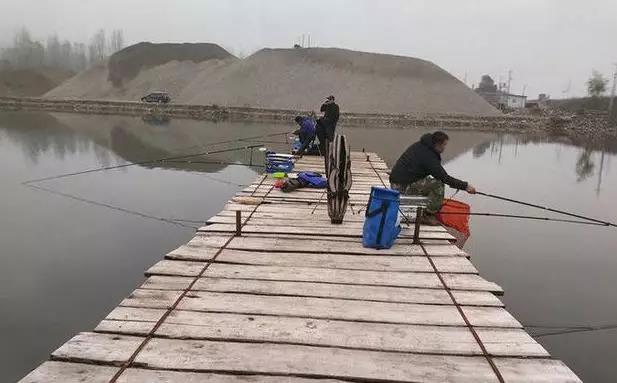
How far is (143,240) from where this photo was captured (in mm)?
8984

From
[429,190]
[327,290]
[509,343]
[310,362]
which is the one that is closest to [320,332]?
[310,362]

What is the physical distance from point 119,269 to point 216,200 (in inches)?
205

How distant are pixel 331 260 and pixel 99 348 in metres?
2.94

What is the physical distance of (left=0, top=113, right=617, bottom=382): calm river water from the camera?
5.88 meters

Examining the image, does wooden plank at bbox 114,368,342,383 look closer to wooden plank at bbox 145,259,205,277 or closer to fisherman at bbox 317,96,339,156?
wooden plank at bbox 145,259,205,277

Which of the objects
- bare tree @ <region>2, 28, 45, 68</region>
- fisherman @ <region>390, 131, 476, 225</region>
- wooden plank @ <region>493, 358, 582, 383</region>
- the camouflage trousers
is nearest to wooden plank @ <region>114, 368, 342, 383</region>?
wooden plank @ <region>493, 358, 582, 383</region>

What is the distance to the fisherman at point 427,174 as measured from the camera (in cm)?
Answer: 695

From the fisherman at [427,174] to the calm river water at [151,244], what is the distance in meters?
1.71

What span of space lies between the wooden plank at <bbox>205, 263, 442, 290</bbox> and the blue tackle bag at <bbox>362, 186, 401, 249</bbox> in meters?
0.84

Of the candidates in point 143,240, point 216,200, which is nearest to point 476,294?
point 143,240

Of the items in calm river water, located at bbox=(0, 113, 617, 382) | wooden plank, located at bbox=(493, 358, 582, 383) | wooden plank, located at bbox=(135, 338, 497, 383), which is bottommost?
calm river water, located at bbox=(0, 113, 617, 382)

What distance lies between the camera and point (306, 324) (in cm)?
420

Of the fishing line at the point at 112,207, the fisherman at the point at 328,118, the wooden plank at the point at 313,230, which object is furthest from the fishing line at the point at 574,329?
the fisherman at the point at 328,118

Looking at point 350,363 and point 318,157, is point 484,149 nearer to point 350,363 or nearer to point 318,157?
point 318,157
